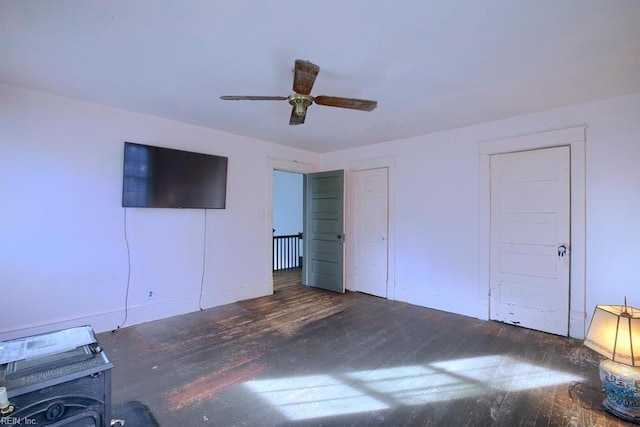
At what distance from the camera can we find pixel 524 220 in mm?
3494

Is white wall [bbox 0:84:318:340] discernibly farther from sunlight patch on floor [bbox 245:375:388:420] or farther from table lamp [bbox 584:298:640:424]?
table lamp [bbox 584:298:640:424]

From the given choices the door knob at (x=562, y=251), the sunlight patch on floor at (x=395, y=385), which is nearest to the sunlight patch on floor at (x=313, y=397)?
the sunlight patch on floor at (x=395, y=385)

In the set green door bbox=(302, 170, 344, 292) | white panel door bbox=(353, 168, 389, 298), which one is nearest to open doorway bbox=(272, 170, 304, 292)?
green door bbox=(302, 170, 344, 292)

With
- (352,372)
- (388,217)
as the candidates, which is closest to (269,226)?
(388,217)

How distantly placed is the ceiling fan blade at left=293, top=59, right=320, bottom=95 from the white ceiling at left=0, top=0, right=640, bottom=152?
223mm

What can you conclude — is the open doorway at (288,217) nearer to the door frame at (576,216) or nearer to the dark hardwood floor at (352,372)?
the dark hardwood floor at (352,372)

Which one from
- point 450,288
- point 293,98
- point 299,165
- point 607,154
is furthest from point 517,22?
point 299,165

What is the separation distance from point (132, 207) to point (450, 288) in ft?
13.9

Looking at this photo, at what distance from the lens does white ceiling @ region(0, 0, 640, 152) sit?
173 cm

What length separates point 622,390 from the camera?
6.39 feet

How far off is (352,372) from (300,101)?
2303 millimetres

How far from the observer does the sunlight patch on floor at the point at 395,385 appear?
2.08m

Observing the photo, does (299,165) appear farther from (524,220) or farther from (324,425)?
(324,425)

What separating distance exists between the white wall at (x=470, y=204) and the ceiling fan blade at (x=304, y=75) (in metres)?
2.67
